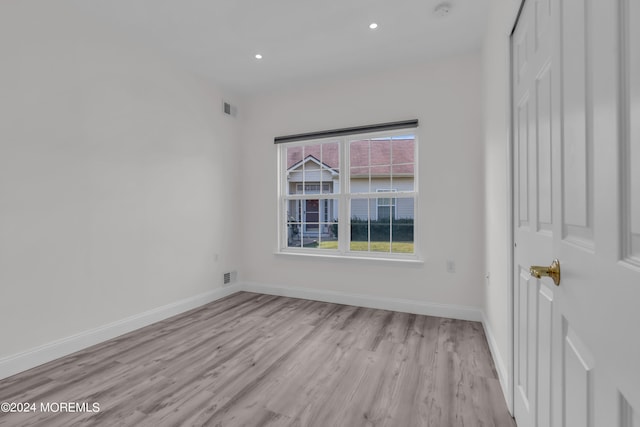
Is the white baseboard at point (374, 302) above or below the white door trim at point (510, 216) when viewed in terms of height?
below

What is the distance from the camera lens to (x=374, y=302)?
3.54 m

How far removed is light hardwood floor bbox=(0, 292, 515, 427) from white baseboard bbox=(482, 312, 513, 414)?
50 millimetres

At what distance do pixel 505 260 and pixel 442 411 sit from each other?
0.95 metres

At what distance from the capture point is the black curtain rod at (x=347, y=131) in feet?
11.1

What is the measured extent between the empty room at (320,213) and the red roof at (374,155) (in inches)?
1.0

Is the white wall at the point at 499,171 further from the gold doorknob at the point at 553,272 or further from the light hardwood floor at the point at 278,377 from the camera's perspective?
the gold doorknob at the point at 553,272

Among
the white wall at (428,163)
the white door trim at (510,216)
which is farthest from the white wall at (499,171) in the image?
the white wall at (428,163)

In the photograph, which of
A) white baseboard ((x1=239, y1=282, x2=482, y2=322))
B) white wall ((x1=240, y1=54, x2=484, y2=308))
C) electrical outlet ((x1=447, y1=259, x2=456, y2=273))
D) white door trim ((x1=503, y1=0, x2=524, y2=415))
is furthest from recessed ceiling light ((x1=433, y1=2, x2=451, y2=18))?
white baseboard ((x1=239, y1=282, x2=482, y2=322))

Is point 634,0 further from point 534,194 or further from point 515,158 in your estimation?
point 515,158

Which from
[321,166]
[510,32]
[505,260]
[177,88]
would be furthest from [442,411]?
[177,88]

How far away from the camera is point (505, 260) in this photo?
185 centimetres

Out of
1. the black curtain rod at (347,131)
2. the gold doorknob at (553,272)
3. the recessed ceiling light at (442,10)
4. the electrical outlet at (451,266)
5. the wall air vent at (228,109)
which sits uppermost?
the recessed ceiling light at (442,10)

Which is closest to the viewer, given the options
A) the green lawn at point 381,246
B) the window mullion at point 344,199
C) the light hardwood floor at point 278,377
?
the light hardwood floor at point 278,377

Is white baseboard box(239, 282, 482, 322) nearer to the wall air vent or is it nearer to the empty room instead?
the empty room
